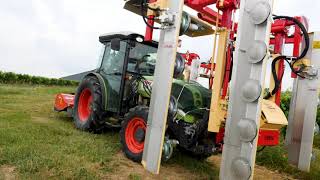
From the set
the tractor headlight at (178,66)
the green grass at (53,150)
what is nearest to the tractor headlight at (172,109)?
the tractor headlight at (178,66)

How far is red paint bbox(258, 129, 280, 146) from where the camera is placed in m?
4.84

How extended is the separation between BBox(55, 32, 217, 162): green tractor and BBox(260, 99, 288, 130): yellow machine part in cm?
79

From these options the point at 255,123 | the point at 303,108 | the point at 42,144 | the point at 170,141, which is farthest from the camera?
the point at 303,108

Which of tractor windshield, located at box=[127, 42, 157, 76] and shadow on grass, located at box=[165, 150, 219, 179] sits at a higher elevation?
tractor windshield, located at box=[127, 42, 157, 76]

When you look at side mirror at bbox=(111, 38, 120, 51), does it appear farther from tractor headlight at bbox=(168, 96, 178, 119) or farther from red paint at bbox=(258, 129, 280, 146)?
red paint at bbox=(258, 129, 280, 146)

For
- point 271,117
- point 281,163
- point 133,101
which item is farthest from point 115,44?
point 281,163

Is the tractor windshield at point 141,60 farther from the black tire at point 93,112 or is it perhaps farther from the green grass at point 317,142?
the green grass at point 317,142

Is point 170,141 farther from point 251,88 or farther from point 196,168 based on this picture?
point 251,88

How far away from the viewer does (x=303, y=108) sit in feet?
20.6

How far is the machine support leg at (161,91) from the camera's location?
5.01 metres

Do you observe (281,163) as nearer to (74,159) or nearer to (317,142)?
(74,159)

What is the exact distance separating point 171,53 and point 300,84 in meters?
2.56

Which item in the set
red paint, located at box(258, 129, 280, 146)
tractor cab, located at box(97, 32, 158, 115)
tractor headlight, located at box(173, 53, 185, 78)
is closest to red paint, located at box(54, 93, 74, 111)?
tractor cab, located at box(97, 32, 158, 115)

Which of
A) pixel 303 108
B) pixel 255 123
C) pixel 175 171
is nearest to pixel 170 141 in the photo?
pixel 175 171
